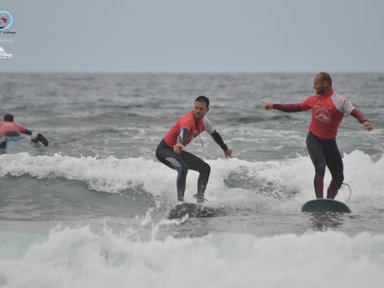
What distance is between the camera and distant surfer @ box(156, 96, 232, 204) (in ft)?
23.1

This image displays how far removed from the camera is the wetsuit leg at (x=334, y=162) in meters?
7.09

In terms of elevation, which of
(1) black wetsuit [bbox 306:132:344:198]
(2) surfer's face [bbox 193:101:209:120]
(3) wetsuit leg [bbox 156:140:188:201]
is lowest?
(3) wetsuit leg [bbox 156:140:188:201]

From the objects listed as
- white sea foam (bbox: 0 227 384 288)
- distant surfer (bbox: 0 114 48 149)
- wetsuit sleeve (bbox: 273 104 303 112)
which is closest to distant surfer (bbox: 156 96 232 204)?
wetsuit sleeve (bbox: 273 104 303 112)

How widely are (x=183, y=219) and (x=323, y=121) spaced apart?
278cm

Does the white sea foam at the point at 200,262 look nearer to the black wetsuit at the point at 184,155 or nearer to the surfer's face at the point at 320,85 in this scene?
the black wetsuit at the point at 184,155

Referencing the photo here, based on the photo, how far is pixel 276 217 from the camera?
695 centimetres

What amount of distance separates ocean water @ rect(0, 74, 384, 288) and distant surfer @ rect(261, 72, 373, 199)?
873 millimetres

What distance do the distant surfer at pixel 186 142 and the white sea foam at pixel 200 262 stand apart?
2.19 metres

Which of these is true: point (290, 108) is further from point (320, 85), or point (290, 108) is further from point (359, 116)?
point (359, 116)

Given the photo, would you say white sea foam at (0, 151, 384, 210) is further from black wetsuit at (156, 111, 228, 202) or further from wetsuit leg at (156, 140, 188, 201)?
wetsuit leg at (156, 140, 188, 201)

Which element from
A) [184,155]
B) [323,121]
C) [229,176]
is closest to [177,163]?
[184,155]

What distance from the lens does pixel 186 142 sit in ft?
24.2

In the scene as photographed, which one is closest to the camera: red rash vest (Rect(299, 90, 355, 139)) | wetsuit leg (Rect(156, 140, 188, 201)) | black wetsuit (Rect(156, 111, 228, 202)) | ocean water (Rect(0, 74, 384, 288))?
ocean water (Rect(0, 74, 384, 288))

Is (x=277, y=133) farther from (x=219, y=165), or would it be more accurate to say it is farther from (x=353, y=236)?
(x=353, y=236)
